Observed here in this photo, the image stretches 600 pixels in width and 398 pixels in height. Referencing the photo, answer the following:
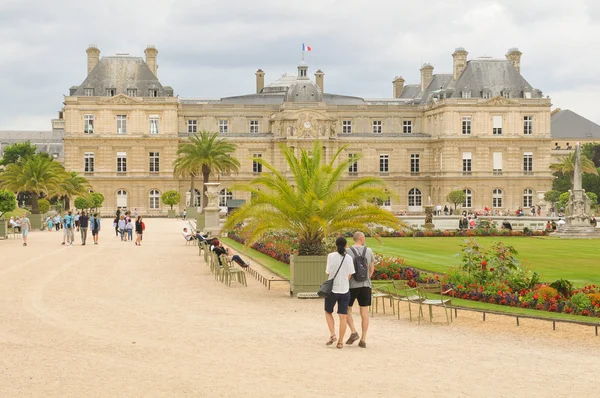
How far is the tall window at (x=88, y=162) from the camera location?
284 feet

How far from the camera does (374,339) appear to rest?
55.3 feet

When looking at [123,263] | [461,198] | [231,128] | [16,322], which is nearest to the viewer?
[16,322]

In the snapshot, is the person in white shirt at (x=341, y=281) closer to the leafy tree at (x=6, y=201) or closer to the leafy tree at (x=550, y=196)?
the leafy tree at (x=6, y=201)

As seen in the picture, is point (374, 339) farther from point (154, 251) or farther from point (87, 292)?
point (154, 251)

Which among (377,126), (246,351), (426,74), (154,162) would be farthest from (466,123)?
(246,351)

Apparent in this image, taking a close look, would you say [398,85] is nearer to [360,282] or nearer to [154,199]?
[154,199]

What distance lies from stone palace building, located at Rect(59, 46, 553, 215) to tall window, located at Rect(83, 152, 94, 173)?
98 mm

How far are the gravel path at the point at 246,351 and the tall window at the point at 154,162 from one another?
63.1 metres

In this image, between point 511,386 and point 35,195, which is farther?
point 35,195

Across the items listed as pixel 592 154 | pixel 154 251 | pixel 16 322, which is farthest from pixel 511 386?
pixel 592 154

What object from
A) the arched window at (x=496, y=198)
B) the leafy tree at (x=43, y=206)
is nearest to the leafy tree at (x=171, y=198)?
the leafy tree at (x=43, y=206)

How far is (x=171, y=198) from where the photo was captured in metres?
81.8

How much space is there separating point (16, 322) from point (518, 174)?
76.6m

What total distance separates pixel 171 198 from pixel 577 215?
40761 mm
